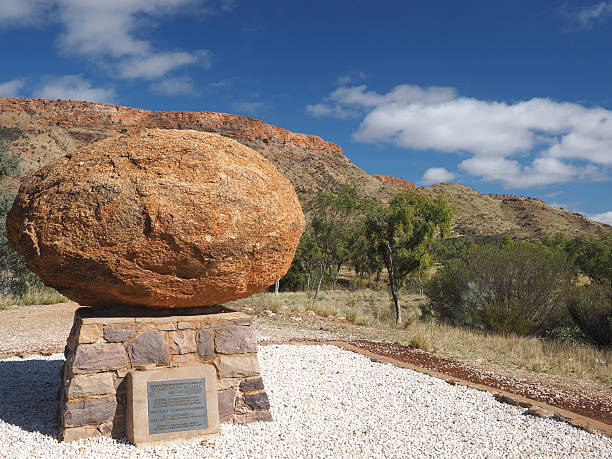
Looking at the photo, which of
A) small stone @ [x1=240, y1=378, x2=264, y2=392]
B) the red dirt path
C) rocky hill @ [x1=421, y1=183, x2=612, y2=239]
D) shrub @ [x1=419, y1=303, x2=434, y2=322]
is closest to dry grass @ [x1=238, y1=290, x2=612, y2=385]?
the red dirt path

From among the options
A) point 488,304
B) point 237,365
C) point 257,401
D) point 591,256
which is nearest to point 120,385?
point 237,365

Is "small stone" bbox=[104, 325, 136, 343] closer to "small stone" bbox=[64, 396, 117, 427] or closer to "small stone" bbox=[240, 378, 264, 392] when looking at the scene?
"small stone" bbox=[64, 396, 117, 427]

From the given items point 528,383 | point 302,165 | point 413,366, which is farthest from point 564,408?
point 302,165

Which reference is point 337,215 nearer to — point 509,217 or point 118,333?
point 118,333

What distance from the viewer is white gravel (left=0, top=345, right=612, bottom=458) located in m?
4.14

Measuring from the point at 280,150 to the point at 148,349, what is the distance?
81.2 metres

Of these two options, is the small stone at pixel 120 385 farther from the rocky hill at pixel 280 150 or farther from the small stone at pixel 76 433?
the rocky hill at pixel 280 150

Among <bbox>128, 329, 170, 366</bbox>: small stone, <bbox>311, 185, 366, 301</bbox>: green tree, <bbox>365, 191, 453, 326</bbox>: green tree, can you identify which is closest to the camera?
<bbox>128, 329, 170, 366</bbox>: small stone

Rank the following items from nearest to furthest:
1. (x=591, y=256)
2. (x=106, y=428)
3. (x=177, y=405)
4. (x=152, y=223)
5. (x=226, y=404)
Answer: (x=152, y=223) < (x=106, y=428) < (x=177, y=405) < (x=226, y=404) < (x=591, y=256)

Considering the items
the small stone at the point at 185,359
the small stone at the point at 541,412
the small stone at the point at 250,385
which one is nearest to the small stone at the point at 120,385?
the small stone at the point at 185,359

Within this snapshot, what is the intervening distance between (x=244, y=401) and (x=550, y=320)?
40.0 ft

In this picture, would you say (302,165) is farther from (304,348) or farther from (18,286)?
(304,348)

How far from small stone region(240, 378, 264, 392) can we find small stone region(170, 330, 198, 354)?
660 millimetres

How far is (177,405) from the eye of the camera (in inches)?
170
